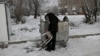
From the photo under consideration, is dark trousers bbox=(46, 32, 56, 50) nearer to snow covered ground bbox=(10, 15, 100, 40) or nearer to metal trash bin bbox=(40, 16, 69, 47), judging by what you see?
metal trash bin bbox=(40, 16, 69, 47)

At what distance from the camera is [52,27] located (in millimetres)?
7141

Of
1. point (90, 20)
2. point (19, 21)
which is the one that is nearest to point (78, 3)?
point (90, 20)

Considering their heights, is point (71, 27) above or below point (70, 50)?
above

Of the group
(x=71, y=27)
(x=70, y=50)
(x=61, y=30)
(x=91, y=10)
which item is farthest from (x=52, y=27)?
(x=91, y=10)

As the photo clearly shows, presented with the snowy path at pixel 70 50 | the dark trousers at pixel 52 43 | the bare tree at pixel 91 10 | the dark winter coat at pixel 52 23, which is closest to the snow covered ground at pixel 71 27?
the bare tree at pixel 91 10

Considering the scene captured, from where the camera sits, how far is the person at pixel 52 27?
23.4ft

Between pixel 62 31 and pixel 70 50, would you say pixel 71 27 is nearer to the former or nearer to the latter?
pixel 62 31

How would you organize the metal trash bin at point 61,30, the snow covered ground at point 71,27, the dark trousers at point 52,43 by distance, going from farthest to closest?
the snow covered ground at point 71,27, the metal trash bin at point 61,30, the dark trousers at point 52,43

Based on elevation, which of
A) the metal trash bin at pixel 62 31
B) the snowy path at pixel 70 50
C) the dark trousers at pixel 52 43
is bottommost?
the snowy path at pixel 70 50

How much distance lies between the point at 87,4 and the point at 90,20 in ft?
3.66

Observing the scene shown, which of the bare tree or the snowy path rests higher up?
the bare tree

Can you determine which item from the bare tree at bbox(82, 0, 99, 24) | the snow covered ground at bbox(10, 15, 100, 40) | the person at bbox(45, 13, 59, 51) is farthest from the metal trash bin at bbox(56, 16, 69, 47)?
the bare tree at bbox(82, 0, 99, 24)

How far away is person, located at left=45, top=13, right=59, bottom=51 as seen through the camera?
7145 millimetres

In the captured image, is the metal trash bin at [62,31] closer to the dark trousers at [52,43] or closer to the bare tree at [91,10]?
the dark trousers at [52,43]
